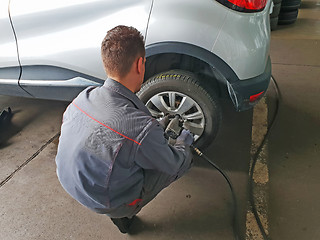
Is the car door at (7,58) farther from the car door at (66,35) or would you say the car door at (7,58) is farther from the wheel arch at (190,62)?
the wheel arch at (190,62)

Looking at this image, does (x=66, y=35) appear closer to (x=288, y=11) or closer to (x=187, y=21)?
(x=187, y=21)

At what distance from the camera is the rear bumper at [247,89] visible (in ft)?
5.87

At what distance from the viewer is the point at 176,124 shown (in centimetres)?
172

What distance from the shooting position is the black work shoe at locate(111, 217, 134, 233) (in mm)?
1497

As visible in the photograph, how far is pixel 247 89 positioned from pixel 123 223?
1.24 m

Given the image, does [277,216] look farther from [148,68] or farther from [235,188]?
[148,68]

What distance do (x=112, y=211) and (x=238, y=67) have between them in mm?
1225

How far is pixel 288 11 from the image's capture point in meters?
5.23

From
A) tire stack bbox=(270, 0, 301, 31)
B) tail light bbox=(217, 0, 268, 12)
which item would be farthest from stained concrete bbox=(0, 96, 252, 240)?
tire stack bbox=(270, 0, 301, 31)

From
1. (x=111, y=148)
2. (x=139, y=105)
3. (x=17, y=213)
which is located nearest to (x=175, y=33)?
(x=139, y=105)

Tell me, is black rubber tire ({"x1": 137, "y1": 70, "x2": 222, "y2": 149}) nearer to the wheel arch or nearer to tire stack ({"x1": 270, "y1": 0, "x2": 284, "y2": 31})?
the wheel arch

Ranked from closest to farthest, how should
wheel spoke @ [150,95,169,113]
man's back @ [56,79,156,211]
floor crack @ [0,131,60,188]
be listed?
man's back @ [56,79,156,211] < wheel spoke @ [150,95,169,113] < floor crack @ [0,131,60,188]

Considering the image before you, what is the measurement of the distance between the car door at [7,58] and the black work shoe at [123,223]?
1542mm

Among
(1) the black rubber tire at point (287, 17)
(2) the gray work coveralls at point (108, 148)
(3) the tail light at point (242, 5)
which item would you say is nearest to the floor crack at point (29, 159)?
(2) the gray work coveralls at point (108, 148)
